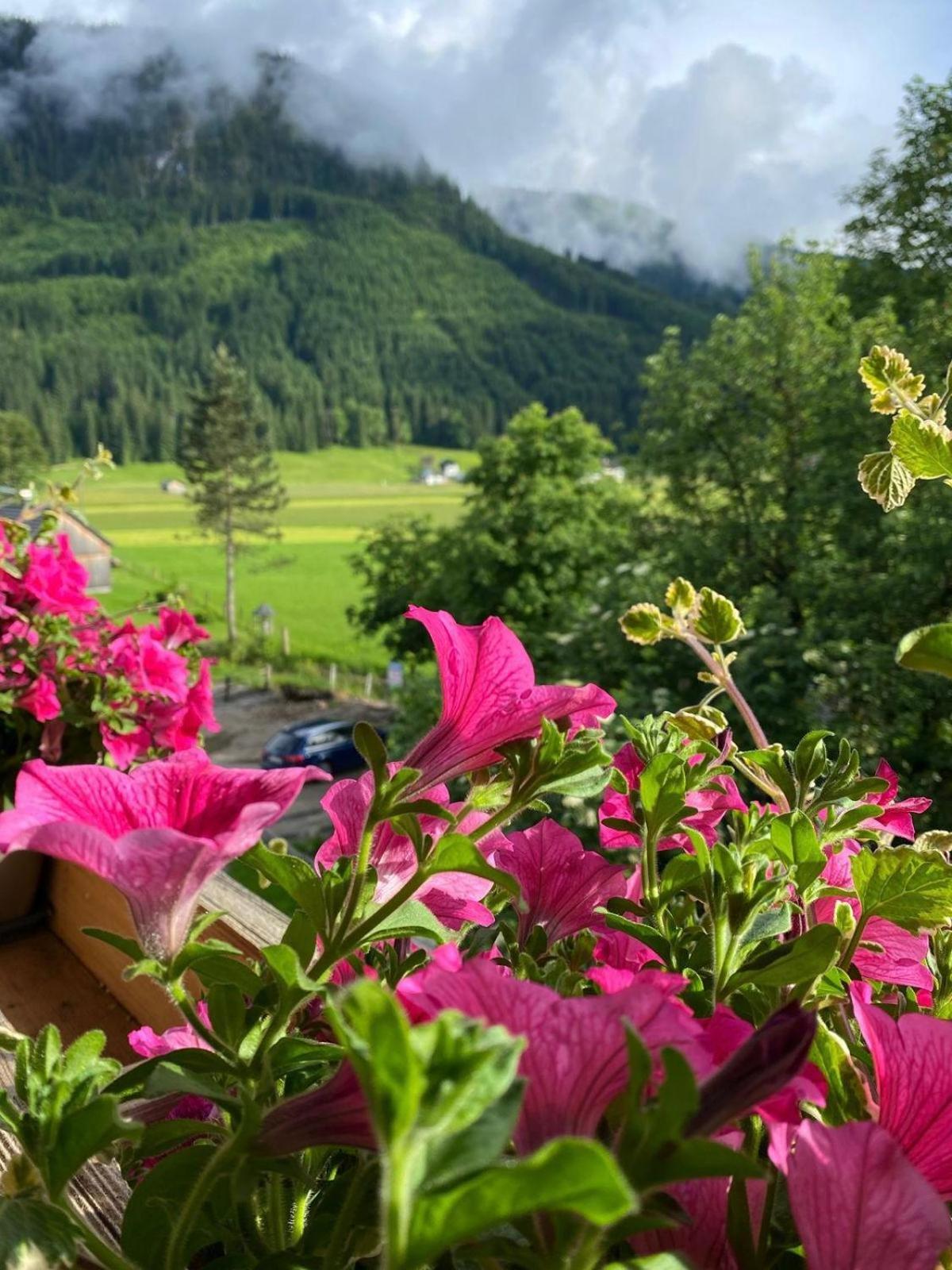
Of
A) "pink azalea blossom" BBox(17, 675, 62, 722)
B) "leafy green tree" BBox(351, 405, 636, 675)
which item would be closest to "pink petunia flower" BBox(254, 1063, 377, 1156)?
"pink azalea blossom" BBox(17, 675, 62, 722)

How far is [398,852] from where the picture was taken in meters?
0.32

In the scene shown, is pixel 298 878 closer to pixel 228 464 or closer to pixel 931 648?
pixel 931 648

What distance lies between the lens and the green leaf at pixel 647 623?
1.32ft

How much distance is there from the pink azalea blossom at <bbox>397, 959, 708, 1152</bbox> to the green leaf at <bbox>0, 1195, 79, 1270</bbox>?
0.29 ft

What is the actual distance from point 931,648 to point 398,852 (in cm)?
17

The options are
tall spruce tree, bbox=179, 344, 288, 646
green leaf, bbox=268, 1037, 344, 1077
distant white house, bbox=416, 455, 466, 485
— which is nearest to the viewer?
green leaf, bbox=268, 1037, 344, 1077

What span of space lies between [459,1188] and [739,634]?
281 millimetres

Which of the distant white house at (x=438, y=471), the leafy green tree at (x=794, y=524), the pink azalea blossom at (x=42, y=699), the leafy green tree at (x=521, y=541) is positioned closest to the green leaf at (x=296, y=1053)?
the pink azalea blossom at (x=42, y=699)

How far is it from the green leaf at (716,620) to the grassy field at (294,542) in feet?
58.2

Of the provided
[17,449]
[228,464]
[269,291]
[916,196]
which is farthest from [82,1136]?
[269,291]

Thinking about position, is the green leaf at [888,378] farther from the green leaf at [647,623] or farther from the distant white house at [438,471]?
the distant white house at [438,471]

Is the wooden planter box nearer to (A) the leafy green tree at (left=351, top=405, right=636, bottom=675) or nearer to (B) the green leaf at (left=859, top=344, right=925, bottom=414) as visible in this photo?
(B) the green leaf at (left=859, top=344, right=925, bottom=414)

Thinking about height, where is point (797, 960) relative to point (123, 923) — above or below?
above

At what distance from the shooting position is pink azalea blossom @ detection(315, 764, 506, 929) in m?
0.31
